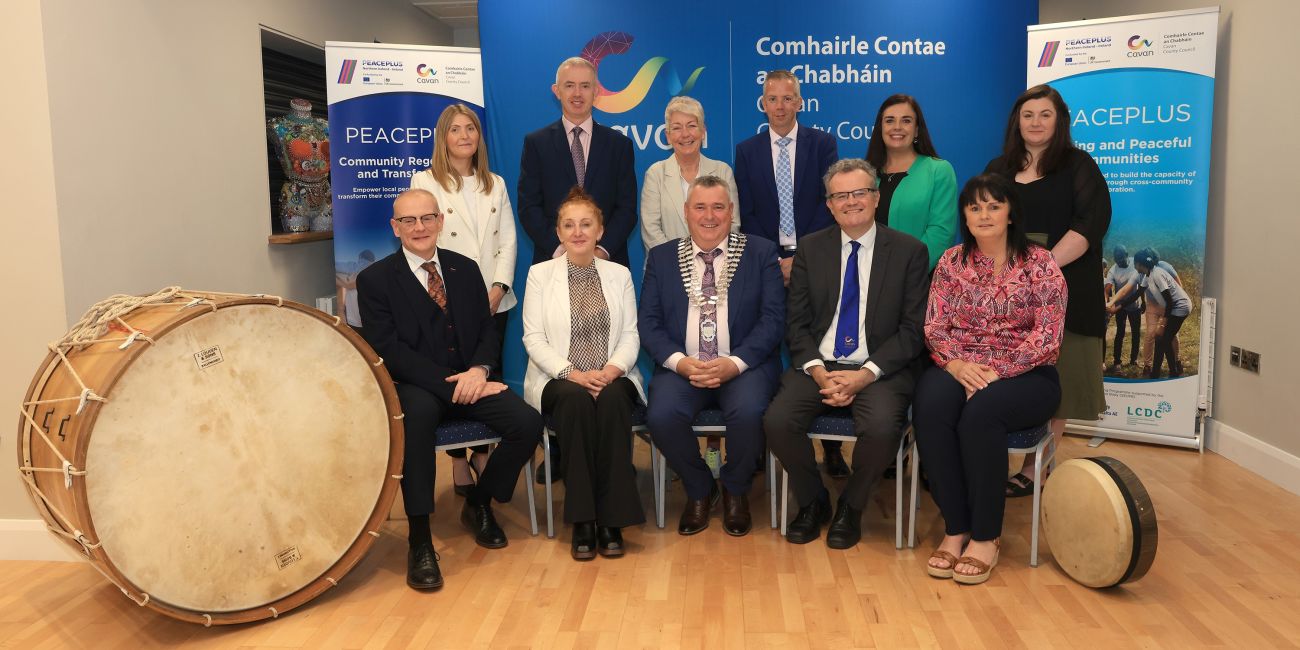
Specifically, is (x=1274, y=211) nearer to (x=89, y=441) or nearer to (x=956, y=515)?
(x=956, y=515)

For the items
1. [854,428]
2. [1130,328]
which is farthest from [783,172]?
[1130,328]

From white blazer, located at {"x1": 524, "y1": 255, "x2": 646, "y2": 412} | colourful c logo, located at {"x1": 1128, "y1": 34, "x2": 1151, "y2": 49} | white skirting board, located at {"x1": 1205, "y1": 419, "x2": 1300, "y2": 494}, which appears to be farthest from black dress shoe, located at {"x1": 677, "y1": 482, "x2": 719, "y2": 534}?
colourful c logo, located at {"x1": 1128, "y1": 34, "x2": 1151, "y2": 49}

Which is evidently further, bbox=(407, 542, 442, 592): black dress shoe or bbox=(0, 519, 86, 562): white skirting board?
bbox=(0, 519, 86, 562): white skirting board

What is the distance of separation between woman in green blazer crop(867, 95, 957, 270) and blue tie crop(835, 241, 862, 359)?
0.45 m

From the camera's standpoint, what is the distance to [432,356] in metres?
3.55

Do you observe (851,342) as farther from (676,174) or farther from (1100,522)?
(676,174)

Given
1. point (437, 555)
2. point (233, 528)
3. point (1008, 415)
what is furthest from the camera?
point (437, 555)

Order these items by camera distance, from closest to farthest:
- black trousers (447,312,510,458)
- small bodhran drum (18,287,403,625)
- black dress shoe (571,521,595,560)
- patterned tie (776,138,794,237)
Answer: small bodhran drum (18,287,403,625)
black dress shoe (571,521,595,560)
black trousers (447,312,510,458)
patterned tie (776,138,794,237)

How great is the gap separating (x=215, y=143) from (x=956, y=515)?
3.72m

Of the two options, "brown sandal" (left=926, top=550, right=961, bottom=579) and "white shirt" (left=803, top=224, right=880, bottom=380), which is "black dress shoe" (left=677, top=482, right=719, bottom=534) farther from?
"brown sandal" (left=926, top=550, right=961, bottom=579)

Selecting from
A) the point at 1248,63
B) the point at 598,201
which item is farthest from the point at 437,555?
the point at 1248,63

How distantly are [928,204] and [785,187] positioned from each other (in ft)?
1.98

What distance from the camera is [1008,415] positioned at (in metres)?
3.19

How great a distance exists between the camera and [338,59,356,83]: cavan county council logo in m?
4.95
